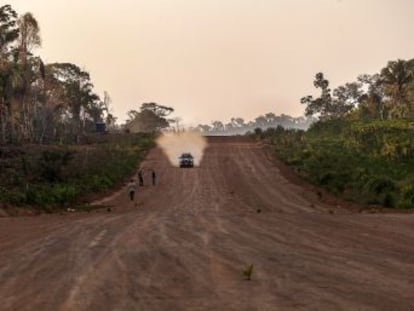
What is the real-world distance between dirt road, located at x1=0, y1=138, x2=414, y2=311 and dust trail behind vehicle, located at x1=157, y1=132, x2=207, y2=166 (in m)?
Result: 36.1

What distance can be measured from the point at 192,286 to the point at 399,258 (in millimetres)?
5416

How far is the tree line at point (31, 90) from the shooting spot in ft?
185

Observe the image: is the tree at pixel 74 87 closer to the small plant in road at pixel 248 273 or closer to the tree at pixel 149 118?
the tree at pixel 149 118

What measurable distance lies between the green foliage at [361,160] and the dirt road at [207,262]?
430 inches

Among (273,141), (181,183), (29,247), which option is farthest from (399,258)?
(273,141)

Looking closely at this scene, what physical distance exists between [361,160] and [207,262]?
37684 mm

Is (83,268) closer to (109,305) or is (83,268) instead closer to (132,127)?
(109,305)

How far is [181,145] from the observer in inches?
3024

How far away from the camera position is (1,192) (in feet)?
103

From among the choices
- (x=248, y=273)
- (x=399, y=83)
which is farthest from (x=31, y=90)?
(x=248, y=273)

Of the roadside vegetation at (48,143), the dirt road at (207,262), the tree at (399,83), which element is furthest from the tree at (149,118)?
the dirt road at (207,262)

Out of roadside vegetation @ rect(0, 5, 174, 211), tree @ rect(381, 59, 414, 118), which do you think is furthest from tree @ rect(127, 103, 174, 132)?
tree @ rect(381, 59, 414, 118)

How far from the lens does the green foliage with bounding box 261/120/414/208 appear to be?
3529 centimetres

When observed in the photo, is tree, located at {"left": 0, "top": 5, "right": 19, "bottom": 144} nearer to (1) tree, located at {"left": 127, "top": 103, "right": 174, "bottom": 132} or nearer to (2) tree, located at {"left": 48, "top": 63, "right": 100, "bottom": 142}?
(2) tree, located at {"left": 48, "top": 63, "right": 100, "bottom": 142}
